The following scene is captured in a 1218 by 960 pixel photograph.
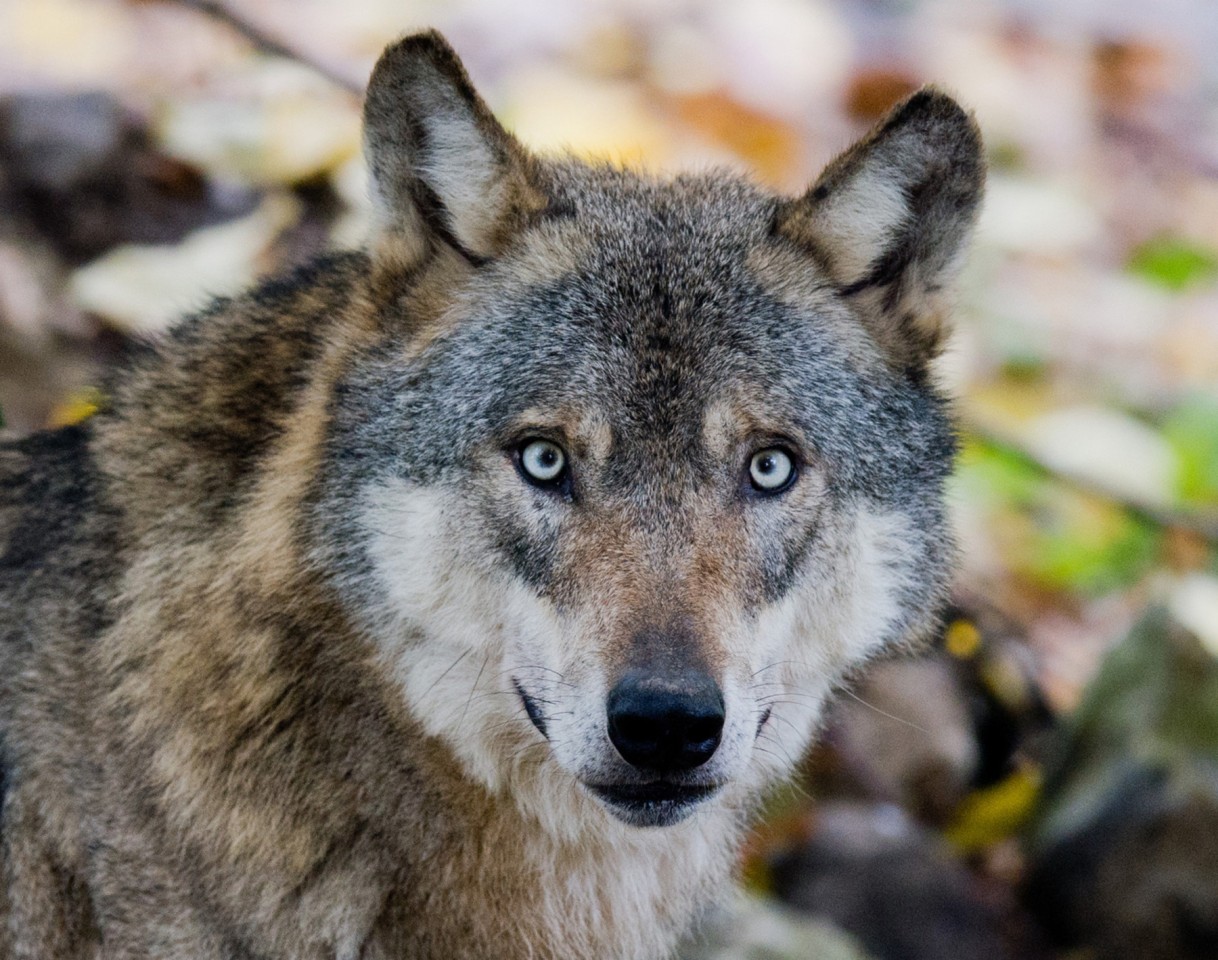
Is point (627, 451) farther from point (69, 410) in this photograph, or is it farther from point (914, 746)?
point (914, 746)

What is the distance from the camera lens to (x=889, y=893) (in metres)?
6.52

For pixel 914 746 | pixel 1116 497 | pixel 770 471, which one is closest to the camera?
pixel 770 471

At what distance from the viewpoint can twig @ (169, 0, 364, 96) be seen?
6.90 m

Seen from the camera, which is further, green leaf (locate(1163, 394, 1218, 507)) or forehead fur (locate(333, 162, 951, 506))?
green leaf (locate(1163, 394, 1218, 507))

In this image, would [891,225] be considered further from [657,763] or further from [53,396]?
[53,396]

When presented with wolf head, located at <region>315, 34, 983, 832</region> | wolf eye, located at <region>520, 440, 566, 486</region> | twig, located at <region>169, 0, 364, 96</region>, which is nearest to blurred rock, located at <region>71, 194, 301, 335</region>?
twig, located at <region>169, 0, 364, 96</region>

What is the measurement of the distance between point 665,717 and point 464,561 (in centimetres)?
75

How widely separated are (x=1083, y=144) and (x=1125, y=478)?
5.87m

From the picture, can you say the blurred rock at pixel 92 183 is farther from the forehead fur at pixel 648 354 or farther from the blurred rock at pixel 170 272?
the forehead fur at pixel 648 354

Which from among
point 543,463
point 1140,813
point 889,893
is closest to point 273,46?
point 543,463

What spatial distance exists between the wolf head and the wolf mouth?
10 mm

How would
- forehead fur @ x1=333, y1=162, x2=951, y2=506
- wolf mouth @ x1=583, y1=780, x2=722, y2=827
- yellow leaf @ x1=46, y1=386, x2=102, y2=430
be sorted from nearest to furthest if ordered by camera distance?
wolf mouth @ x1=583, y1=780, x2=722, y2=827 < forehead fur @ x1=333, y1=162, x2=951, y2=506 < yellow leaf @ x1=46, y1=386, x2=102, y2=430

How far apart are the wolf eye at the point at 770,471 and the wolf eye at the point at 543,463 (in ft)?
1.69

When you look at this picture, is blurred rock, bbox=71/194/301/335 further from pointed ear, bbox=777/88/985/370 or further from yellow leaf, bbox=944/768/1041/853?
yellow leaf, bbox=944/768/1041/853
